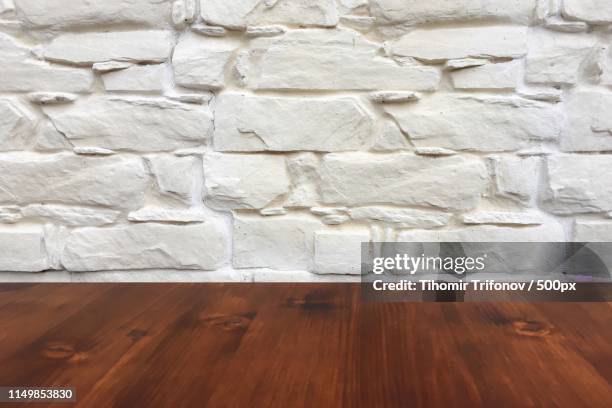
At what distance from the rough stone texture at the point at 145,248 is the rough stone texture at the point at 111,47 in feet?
1.20

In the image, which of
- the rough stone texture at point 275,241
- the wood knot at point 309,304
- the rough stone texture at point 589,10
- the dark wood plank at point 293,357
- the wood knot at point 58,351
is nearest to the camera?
the dark wood plank at point 293,357

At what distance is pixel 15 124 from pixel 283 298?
0.71 meters

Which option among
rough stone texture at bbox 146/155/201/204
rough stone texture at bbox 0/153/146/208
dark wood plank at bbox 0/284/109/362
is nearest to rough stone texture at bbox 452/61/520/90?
rough stone texture at bbox 146/155/201/204

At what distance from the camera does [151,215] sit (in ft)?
3.41

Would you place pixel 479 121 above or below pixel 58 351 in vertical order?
above

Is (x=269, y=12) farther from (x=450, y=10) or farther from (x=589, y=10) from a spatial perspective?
(x=589, y=10)

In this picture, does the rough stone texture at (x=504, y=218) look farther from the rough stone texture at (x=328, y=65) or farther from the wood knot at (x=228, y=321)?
the wood knot at (x=228, y=321)

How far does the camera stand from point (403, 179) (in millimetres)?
1010

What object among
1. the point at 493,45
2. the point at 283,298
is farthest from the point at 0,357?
the point at 493,45

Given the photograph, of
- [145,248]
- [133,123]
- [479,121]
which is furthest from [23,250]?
[479,121]

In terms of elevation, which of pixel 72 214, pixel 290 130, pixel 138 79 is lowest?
pixel 72 214

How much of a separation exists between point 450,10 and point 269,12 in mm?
370

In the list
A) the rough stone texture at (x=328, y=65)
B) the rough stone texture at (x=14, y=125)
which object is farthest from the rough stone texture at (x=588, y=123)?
the rough stone texture at (x=14, y=125)

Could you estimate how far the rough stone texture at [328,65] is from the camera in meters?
0.97
